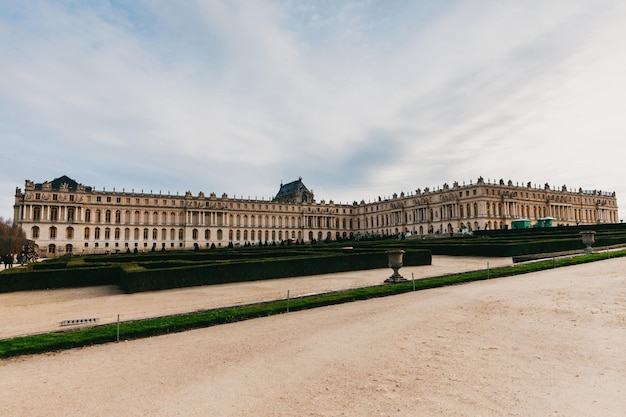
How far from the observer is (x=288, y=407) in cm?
518

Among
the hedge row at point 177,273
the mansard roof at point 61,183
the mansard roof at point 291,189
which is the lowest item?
the hedge row at point 177,273

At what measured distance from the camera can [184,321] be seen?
10.3 m

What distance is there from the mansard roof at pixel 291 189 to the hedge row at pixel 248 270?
95093 mm

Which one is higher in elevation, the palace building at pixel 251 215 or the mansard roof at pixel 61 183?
the mansard roof at pixel 61 183

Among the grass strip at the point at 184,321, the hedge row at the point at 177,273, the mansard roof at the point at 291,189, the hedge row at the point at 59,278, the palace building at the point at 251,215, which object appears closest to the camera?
the grass strip at the point at 184,321

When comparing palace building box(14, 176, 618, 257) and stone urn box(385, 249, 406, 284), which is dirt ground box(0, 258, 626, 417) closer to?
stone urn box(385, 249, 406, 284)

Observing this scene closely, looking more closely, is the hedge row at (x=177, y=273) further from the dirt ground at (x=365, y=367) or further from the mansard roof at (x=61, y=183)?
the mansard roof at (x=61, y=183)

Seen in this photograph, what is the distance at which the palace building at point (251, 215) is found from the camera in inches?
3113

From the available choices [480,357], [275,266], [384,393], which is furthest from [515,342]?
[275,266]

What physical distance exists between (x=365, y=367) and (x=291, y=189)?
117m

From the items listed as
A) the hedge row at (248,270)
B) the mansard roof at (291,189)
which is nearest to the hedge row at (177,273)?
the hedge row at (248,270)

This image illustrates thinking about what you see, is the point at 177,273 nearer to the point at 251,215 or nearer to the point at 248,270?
the point at 248,270

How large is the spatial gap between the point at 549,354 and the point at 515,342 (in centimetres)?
77

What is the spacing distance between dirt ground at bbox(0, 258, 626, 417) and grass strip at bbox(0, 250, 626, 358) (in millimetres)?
408
